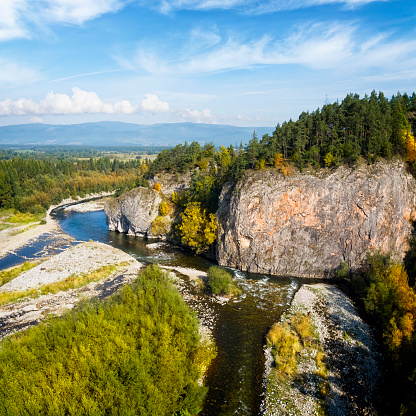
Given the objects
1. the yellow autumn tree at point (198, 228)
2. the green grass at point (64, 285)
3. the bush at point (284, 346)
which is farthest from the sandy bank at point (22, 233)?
the bush at point (284, 346)

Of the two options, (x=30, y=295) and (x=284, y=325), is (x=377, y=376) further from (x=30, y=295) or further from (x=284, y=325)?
(x=30, y=295)

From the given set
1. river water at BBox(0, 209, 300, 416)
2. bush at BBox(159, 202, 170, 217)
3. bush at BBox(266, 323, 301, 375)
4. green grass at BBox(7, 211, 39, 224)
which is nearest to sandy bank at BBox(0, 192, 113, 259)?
river water at BBox(0, 209, 300, 416)

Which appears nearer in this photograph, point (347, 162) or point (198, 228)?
point (347, 162)

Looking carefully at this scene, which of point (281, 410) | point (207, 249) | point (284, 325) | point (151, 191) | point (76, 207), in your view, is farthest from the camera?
point (76, 207)

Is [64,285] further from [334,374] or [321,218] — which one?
[321,218]

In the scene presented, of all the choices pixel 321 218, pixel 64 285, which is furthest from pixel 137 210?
pixel 321 218

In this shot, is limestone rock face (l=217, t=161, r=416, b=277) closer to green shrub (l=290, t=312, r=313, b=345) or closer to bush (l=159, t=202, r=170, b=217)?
green shrub (l=290, t=312, r=313, b=345)

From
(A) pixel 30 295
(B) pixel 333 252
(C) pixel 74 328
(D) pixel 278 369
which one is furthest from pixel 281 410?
(A) pixel 30 295
